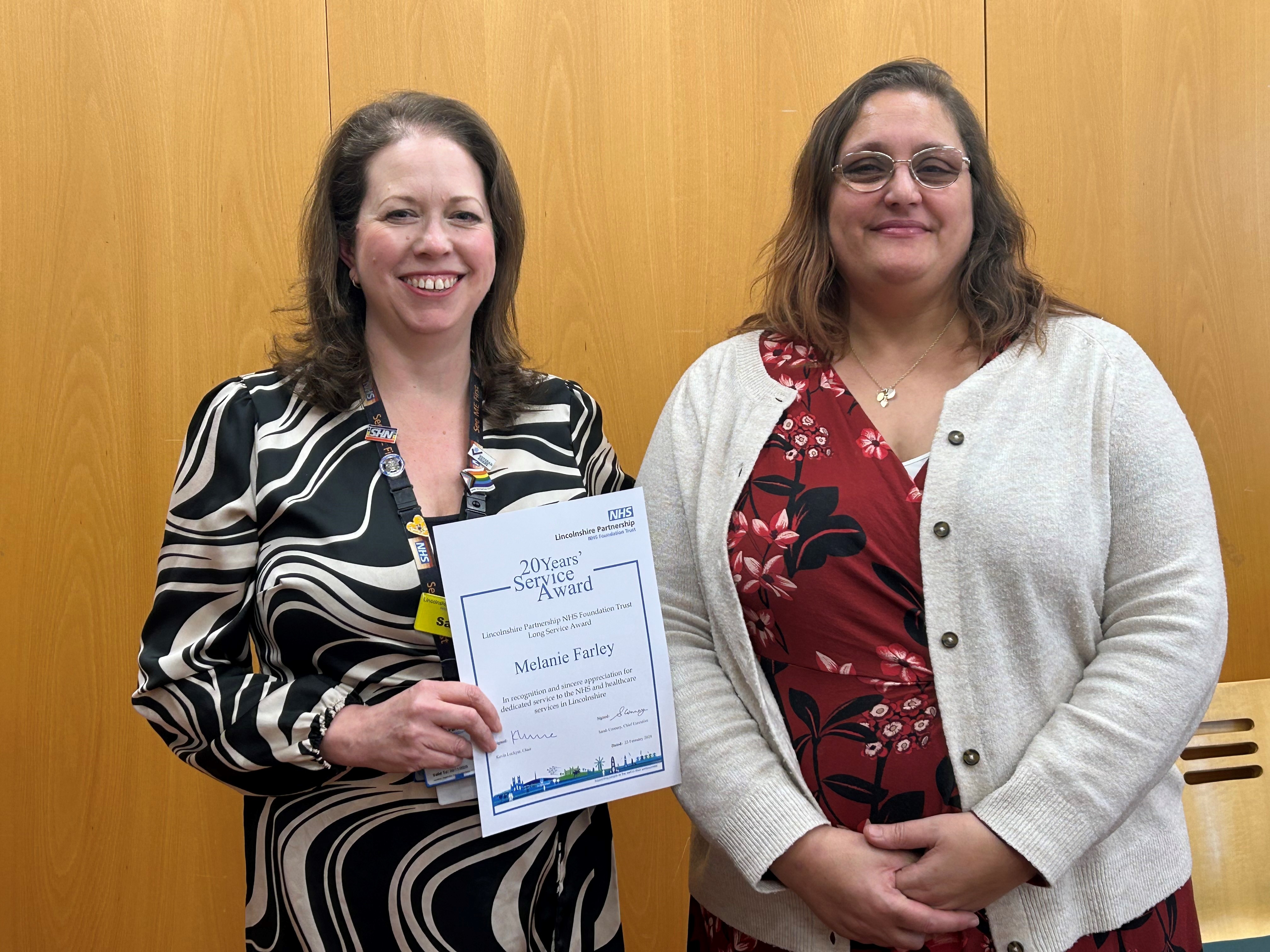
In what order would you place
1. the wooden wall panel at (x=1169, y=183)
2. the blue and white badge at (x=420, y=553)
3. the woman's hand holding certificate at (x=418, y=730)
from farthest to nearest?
the wooden wall panel at (x=1169, y=183), the blue and white badge at (x=420, y=553), the woman's hand holding certificate at (x=418, y=730)

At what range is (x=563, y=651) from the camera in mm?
1351

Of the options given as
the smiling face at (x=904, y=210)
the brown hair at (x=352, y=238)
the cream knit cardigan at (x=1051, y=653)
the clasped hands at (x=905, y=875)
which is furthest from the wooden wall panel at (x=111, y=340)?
the clasped hands at (x=905, y=875)

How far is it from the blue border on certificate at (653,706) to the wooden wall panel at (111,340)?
120 cm

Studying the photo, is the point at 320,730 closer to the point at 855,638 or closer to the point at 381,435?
the point at 381,435

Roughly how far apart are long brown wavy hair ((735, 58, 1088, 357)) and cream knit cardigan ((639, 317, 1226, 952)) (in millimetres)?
109

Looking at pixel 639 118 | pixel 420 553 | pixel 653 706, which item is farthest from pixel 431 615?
pixel 639 118

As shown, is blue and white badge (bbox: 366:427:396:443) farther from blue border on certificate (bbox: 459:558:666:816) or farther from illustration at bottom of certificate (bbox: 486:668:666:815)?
illustration at bottom of certificate (bbox: 486:668:666:815)

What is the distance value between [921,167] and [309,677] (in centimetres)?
114

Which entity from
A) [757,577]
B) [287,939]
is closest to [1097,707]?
[757,577]

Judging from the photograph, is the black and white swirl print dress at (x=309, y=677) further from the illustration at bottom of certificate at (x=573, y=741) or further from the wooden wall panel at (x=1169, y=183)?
the wooden wall panel at (x=1169, y=183)

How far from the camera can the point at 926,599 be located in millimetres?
1397

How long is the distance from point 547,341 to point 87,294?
0.97 m

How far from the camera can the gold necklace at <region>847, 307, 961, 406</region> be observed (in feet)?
5.13

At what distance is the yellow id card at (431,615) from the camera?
4.44 ft
